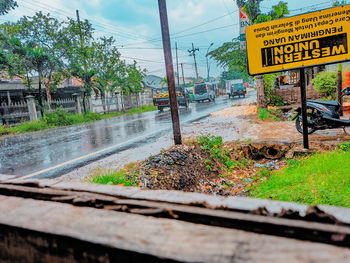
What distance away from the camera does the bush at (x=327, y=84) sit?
11.7m

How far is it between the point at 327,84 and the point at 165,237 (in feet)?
44.3

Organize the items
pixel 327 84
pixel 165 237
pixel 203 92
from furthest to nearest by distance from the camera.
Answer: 1. pixel 203 92
2. pixel 327 84
3. pixel 165 237

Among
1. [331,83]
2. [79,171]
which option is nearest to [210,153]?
[79,171]

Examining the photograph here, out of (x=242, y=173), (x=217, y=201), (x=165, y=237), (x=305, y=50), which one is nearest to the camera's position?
(x=165, y=237)

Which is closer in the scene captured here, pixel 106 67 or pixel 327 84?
pixel 327 84

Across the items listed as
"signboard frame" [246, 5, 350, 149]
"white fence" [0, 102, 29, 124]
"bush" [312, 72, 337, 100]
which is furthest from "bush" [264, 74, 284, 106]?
"white fence" [0, 102, 29, 124]

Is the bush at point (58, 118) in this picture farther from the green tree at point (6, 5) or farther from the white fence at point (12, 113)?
the green tree at point (6, 5)

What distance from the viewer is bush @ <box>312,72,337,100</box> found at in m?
11.7

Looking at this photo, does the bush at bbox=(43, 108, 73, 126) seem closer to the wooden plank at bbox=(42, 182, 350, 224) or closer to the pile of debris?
the pile of debris

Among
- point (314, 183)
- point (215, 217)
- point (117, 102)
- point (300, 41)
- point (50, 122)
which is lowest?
point (314, 183)

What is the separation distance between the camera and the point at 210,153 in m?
4.97

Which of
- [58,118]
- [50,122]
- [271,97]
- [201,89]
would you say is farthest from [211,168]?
[201,89]

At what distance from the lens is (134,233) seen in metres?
0.92

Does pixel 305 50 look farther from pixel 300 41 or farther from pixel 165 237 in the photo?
pixel 165 237
